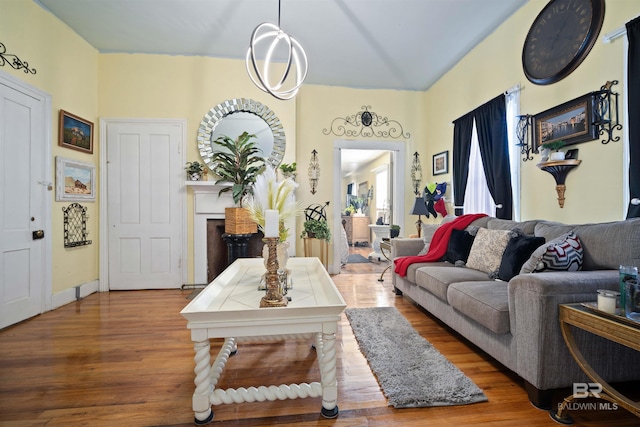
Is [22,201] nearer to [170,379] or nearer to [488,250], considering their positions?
[170,379]

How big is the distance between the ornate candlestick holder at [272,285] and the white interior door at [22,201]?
9.00ft

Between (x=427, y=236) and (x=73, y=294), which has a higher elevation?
(x=427, y=236)

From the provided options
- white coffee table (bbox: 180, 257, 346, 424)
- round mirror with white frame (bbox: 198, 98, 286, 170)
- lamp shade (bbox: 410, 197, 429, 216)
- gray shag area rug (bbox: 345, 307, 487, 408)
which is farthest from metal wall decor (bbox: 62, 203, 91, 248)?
lamp shade (bbox: 410, 197, 429, 216)

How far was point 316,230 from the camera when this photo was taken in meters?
4.51

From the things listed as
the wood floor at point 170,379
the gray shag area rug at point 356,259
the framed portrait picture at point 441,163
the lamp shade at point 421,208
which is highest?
the framed portrait picture at point 441,163

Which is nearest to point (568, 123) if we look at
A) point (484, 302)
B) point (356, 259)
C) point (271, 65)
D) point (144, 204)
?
point (484, 302)

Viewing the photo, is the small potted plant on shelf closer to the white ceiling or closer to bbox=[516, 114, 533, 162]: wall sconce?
bbox=[516, 114, 533, 162]: wall sconce

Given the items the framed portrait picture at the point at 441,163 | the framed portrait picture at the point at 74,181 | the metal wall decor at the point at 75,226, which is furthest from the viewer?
the framed portrait picture at the point at 441,163

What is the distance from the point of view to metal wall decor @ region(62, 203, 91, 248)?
3439 mm

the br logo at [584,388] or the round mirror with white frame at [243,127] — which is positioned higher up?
the round mirror with white frame at [243,127]

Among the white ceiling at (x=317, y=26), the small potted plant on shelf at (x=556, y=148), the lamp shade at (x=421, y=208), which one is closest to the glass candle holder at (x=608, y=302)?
the small potted plant on shelf at (x=556, y=148)

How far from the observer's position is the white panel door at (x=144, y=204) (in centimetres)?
397

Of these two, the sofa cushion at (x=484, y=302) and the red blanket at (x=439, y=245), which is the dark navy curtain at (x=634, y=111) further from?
the red blanket at (x=439, y=245)

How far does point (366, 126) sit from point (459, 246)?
276 cm
